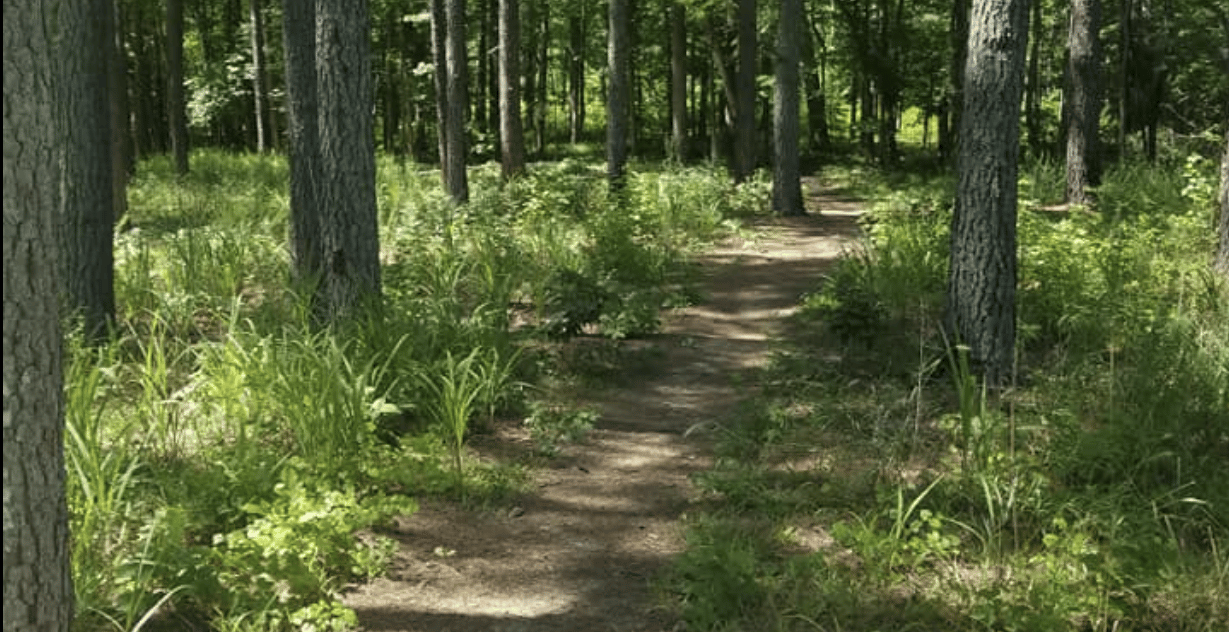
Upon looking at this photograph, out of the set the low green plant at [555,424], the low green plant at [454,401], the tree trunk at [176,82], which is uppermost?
the tree trunk at [176,82]

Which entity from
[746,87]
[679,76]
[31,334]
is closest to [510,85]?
[746,87]

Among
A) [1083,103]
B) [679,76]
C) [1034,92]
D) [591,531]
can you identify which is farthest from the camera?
[1034,92]

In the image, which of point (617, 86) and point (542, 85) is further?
point (542, 85)

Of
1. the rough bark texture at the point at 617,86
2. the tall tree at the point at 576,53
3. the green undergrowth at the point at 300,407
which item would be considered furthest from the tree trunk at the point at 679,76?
the green undergrowth at the point at 300,407

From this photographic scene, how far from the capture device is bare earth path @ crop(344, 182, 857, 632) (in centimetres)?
437

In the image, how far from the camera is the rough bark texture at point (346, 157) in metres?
6.86

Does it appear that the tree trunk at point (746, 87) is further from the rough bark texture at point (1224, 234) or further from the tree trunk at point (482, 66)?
the tree trunk at point (482, 66)

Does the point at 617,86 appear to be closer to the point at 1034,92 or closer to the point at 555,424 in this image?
the point at 555,424

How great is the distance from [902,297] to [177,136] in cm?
1634

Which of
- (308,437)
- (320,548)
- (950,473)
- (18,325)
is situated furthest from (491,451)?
(18,325)

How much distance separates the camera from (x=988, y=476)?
4898 mm

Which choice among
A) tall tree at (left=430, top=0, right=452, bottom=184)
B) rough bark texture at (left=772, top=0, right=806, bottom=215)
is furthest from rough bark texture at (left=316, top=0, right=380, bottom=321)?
rough bark texture at (left=772, top=0, right=806, bottom=215)

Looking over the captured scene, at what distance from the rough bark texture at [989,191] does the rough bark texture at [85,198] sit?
20.1ft

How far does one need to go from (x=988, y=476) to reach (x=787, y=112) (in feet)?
37.7
